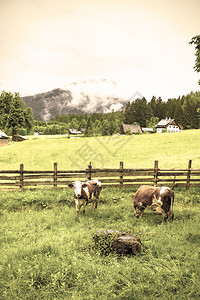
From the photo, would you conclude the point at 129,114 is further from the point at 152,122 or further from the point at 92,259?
the point at 92,259

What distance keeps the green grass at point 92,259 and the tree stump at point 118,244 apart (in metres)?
0.21

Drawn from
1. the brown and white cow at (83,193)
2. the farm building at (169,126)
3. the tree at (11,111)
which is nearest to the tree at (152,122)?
the farm building at (169,126)

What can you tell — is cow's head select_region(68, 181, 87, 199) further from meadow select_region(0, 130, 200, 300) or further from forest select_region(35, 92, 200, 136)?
forest select_region(35, 92, 200, 136)

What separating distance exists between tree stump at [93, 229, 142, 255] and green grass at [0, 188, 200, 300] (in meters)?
0.21

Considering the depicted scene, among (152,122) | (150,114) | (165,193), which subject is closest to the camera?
(165,193)

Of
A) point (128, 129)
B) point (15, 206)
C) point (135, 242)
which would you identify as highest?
point (128, 129)

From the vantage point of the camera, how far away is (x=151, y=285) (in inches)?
171

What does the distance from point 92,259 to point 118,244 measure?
2.72 ft

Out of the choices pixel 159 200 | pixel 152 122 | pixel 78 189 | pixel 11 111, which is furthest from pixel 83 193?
pixel 152 122

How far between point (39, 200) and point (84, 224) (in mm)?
4127

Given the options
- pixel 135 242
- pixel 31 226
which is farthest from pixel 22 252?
pixel 135 242

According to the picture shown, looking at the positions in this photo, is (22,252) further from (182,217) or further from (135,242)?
(182,217)

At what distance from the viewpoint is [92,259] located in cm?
536

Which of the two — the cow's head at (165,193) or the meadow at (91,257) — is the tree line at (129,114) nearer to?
the meadow at (91,257)
